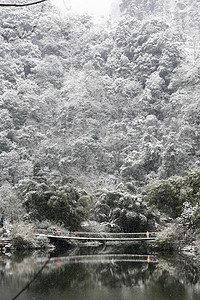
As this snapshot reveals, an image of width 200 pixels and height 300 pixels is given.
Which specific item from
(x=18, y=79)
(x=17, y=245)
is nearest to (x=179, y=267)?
(x=17, y=245)

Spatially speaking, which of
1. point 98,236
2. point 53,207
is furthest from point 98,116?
point 53,207

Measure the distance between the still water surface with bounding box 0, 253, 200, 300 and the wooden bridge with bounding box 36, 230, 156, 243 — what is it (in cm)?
445

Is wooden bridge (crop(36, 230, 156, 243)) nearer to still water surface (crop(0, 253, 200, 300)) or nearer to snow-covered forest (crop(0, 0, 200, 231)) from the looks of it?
snow-covered forest (crop(0, 0, 200, 231))

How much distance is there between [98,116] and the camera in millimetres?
49594

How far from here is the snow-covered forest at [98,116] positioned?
21.5 metres

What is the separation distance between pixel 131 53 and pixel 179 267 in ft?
161

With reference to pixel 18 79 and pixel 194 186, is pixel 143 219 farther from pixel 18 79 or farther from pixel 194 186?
pixel 18 79

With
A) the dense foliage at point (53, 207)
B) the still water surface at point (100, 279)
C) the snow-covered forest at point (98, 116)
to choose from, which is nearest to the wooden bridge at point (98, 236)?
the dense foliage at point (53, 207)

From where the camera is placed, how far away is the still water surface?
7.82m

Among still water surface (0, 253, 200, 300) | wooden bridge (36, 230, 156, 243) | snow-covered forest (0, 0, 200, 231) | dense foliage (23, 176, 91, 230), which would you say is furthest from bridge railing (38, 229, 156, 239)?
still water surface (0, 253, 200, 300)

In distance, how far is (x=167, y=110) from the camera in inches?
1809

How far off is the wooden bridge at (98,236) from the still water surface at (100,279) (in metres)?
4.45

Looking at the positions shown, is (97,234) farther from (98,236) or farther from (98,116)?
(98,116)

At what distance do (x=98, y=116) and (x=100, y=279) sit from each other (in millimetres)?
40438
